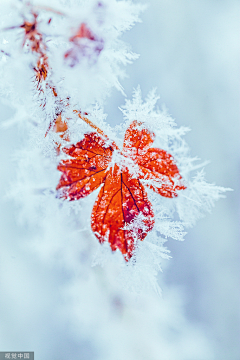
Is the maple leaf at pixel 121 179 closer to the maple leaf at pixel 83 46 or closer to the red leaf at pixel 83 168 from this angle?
the red leaf at pixel 83 168

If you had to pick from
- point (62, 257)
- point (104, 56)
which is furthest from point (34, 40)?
point (62, 257)

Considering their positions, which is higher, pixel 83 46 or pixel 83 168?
pixel 83 46

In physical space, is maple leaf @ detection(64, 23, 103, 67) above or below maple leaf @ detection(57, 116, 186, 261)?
above

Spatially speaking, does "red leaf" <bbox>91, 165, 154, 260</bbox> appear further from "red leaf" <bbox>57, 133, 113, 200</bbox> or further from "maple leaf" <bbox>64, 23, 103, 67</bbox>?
"maple leaf" <bbox>64, 23, 103, 67</bbox>

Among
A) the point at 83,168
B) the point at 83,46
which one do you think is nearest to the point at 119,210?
the point at 83,168

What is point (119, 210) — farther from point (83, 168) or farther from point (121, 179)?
point (83, 168)

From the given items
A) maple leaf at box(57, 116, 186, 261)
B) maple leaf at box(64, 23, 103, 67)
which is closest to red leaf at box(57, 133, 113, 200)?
maple leaf at box(57, 116, 186, 261)

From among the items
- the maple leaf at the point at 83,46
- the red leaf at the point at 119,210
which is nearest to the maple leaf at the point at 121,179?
the red leaf at the point at 119,210

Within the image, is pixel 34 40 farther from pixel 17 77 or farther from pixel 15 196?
pixel 15 196
